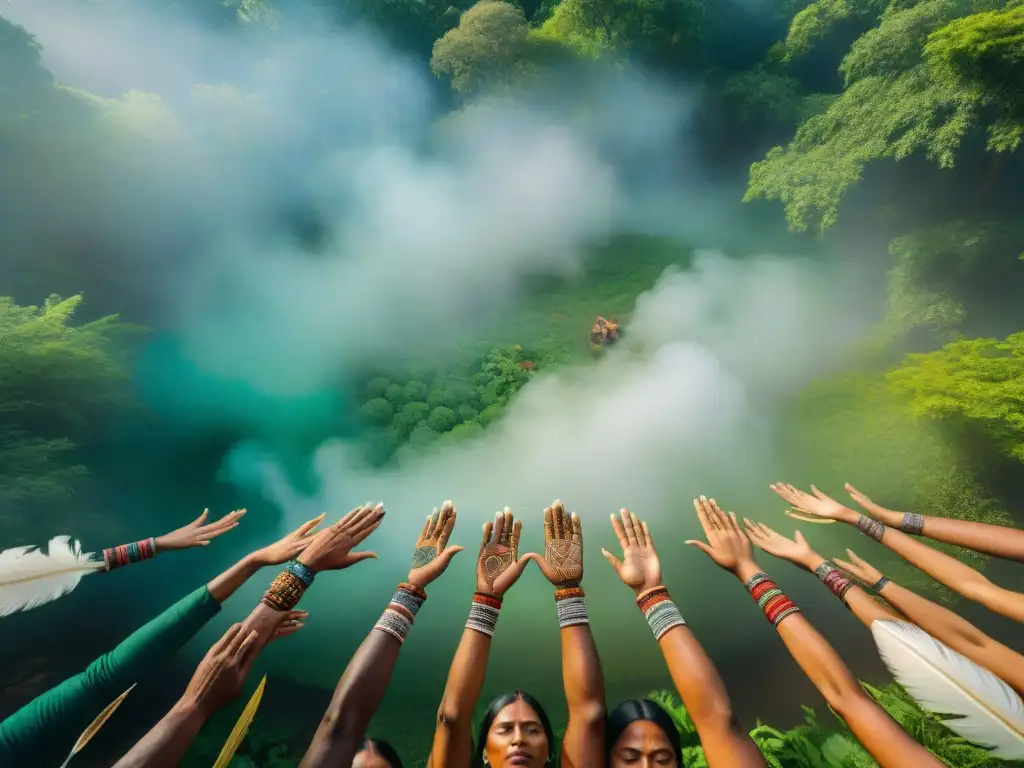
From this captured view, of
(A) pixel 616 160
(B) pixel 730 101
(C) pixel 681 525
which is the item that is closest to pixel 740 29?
(B) pixel 730 101

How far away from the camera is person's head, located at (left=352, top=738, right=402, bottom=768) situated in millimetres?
3211

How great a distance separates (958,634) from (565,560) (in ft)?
10.0

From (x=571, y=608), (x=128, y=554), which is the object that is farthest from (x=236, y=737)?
(x=571, y=608)

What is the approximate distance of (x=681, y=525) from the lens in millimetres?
7082

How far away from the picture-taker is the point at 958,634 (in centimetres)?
391

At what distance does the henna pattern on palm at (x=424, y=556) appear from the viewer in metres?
4.05

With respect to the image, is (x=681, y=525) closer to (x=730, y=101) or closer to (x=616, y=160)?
(x=616, y=160)

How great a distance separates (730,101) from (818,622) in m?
14.8

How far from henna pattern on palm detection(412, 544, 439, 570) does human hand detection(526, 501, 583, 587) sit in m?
0.77

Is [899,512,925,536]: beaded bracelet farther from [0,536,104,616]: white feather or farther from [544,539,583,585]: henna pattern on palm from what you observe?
[0,536,104,616]: white feather

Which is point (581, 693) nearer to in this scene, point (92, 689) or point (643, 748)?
point (643, 748)

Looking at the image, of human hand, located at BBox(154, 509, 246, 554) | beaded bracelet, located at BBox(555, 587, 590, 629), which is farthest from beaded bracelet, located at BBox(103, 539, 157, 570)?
beaded bracelet, located at BBox(555, 587, 590, 629)

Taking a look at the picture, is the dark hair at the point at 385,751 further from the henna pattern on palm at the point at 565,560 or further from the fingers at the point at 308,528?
the fingers at the point at 308,528

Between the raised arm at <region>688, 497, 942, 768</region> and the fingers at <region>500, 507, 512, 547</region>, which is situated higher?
the fingers at <region>500, 507, 512, 547</region>
